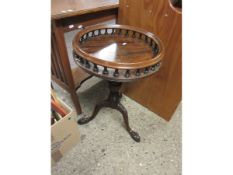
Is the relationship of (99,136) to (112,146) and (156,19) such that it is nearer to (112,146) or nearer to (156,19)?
(112,146)

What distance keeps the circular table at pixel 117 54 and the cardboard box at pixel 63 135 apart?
258 millimetres

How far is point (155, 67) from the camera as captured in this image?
0.87 m

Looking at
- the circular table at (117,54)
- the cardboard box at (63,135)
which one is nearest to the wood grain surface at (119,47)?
the circular table at (117,54)

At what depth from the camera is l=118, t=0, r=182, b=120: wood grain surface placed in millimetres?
996

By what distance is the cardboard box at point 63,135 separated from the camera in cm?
89

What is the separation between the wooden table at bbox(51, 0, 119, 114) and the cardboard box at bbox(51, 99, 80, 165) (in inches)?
10.3

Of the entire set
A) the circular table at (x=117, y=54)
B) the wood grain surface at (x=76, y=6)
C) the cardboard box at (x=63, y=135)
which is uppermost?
the wood grain surface at (x=76, y=6)

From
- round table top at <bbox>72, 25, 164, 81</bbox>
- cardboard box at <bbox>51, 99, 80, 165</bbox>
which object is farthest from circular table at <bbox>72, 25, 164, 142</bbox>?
cardboard box at <bbox>51, 99, 80, 165</bbox>

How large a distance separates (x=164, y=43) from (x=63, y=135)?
2.48ft

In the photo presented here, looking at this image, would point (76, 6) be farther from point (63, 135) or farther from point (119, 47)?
point (63, 135)

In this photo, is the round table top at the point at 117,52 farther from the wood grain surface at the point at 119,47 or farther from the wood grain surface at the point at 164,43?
the wood grain surface at the point at 164,43

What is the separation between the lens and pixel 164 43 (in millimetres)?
1084
